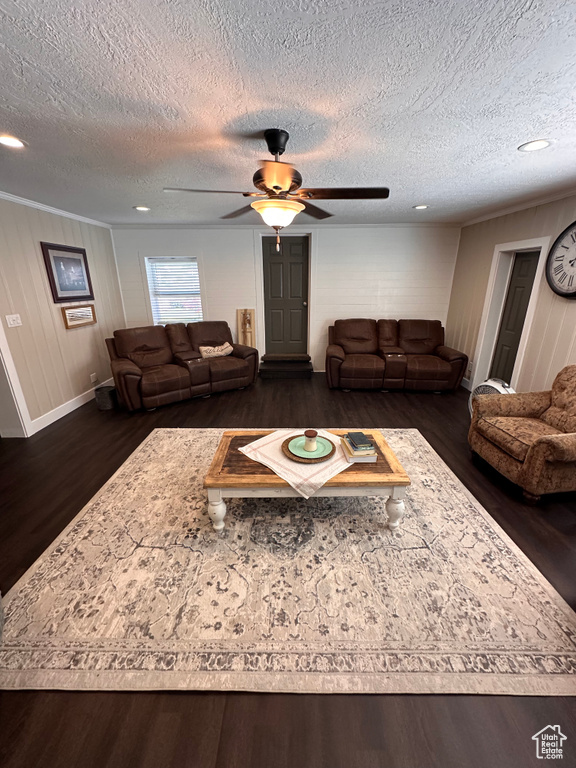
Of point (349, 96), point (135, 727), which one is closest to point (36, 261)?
point (349, 96)

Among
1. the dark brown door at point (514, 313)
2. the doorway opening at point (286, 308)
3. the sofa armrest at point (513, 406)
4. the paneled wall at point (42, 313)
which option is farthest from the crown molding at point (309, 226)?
the sofa armrest at point (513, 406)

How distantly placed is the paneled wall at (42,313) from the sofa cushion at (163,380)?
0.99m

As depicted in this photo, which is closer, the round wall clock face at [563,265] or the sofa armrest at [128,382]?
the round wall clock face at [563,265]

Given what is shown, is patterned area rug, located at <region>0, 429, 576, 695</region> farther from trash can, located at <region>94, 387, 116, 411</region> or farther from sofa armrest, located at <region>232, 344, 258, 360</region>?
sofa armrest, located at <region>232, 344, 258, 360</region>

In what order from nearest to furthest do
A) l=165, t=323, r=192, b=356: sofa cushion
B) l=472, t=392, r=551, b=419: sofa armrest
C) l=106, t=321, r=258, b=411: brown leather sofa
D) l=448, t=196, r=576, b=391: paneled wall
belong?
l=472, t=392, r=551, b=419: sofa armrest, l=448, t=196, r=576, b=391: paneled wall, l=106, t=321, r=258, b=411: brown leather sofa, l=165, t=323, r=192, b=356: sofa cushion

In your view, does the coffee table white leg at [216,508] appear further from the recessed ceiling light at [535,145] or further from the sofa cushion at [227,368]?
the recessed ceiling light at [535,145]

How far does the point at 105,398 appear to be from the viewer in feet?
12.8

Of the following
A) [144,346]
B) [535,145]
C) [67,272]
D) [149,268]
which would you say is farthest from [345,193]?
[149,268]

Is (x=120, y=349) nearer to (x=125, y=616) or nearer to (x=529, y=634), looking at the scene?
(x=125, y=616)

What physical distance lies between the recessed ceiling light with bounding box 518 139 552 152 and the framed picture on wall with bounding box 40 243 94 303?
462 cm

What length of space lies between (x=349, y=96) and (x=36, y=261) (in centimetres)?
370

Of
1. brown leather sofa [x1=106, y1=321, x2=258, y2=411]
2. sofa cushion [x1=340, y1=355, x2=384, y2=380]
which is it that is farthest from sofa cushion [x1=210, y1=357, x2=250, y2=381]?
sofa cushion [x1=340, y1=355, x2=384, y2=380]

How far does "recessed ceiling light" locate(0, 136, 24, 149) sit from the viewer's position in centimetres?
186

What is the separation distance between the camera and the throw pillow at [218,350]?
15.3 feet
